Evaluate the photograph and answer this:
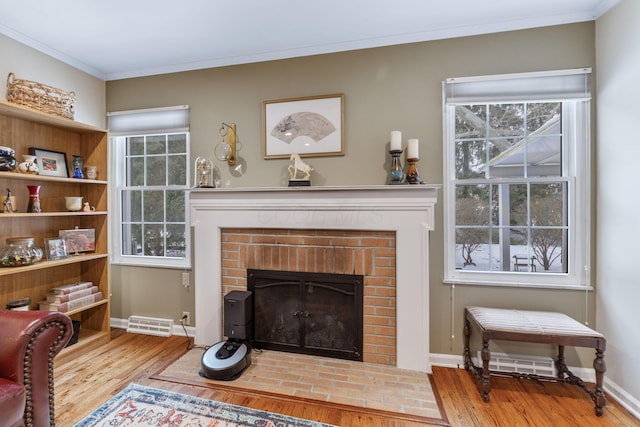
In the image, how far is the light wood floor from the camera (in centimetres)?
172

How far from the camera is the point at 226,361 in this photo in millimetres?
2102

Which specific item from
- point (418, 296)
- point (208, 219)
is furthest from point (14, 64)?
point (418, 296)

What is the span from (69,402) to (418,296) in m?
2.44

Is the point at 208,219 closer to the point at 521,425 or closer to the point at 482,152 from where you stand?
the point at 482,152

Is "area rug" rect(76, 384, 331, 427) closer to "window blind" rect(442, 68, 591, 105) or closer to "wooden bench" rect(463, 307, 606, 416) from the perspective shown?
"wooden bench" rect(463, 307, 606, 416)

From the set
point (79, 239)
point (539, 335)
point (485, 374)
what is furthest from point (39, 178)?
point (539, 335)

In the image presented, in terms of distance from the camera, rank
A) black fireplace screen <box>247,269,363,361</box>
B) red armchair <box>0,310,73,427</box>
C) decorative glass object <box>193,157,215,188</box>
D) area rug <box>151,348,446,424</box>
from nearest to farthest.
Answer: red armchair <box>0,310,73,427</box>
area rug <box>151,348,446,424</box>
black fireplace screen <box>247,269,363,361</box>
decorative glass object <box>193,157,215,188</box>

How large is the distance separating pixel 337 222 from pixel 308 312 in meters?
0.81

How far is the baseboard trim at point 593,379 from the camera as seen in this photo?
1.81 metres

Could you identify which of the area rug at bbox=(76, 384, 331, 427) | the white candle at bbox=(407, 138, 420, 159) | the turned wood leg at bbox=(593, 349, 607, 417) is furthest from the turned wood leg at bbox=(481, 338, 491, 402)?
the white candle at bbox=(407, 138, 420, 159)

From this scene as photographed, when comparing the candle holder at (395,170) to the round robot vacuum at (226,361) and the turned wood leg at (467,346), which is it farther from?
the round robot vacuum at (226,361)

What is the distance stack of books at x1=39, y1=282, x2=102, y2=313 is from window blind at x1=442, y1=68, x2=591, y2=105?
11.4 feet

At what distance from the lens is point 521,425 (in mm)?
1685

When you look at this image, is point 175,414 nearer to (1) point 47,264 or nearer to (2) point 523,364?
(1) point 47,264
